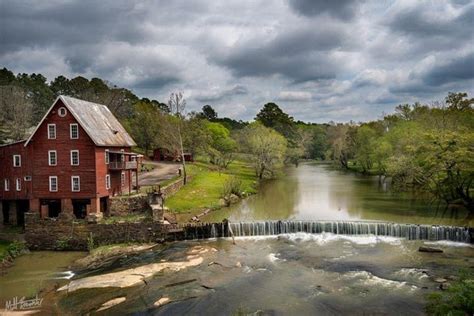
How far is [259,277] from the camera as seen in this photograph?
78.6ft

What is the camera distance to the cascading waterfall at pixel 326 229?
31.0 m

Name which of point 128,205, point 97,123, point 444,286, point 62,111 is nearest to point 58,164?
point 62,111

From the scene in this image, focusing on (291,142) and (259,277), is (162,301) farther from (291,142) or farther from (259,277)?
(291,142)

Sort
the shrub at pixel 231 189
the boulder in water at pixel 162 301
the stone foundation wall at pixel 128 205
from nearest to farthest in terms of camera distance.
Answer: the boulder in water at pixel 162 301, the stone foundation wall at pixel 128 205, the shrub at pixel 231 189

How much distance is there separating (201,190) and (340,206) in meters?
17.3

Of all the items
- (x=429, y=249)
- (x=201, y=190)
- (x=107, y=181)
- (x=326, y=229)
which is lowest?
(x=429, y=249)

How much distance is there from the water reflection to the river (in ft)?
4.71

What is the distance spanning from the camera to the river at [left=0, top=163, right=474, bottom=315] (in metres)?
20.0

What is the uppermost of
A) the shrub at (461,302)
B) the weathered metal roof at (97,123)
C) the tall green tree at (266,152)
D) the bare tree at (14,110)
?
the bare tree at (14,110)

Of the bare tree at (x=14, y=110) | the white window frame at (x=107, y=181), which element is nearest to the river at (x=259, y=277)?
the white window frame at (x=107, y=181)

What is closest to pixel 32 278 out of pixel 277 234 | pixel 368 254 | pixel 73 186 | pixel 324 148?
pixel 73 186

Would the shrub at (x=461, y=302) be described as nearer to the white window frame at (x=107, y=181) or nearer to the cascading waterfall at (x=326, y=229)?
the cascading waterfall at (x=326, y=229)

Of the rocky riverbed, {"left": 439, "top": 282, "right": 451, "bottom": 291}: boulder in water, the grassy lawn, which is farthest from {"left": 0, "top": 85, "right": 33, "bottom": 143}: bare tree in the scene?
{"left": 439, "top": 282, "right": 451, "bottom": 291}: boulder in water

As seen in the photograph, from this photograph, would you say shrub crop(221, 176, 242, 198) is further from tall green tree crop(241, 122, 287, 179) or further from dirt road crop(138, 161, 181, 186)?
tall green tree crop(241, 122, 287, 179)
